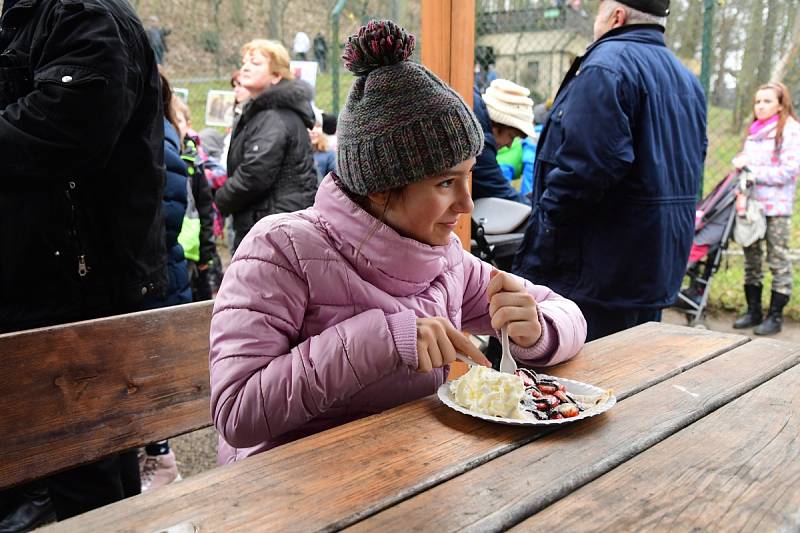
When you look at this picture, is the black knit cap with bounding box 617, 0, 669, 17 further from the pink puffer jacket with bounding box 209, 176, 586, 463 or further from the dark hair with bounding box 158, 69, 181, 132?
the dark hair with bounding box 158, 69, 181, 132

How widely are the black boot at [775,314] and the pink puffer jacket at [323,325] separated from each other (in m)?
4.41

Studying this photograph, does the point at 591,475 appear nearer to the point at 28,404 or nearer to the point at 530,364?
the point at 530,364

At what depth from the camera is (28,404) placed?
1.53 meters

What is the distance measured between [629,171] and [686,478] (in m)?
1.89

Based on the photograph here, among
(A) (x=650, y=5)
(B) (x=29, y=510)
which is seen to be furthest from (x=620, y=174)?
(B) (x=29, y=510)

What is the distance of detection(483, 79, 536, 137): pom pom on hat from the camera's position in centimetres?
421

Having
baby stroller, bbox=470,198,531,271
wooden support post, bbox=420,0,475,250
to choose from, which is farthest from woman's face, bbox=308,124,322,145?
wooden support post, bbox=420,0,475,250

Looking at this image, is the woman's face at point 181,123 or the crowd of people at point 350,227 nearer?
the crowd of people at point 350,227

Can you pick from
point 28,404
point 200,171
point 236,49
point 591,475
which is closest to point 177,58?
point 236,49

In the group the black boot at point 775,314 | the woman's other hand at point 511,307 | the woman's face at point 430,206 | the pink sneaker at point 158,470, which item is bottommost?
the black boot at point 775,314

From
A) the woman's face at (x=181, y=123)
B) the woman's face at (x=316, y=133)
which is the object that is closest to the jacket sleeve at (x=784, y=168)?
the woman's face at (x=316, y=133)

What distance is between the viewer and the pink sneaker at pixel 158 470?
2985mm

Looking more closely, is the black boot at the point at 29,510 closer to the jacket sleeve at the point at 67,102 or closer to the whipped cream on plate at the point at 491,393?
the jacket sleeve at the point at 67,102

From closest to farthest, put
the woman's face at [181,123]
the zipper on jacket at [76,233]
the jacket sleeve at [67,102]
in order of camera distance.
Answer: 1. the jacket sleeve at [67,102]
2. the zipper on jacket at [76,233]
3. the woman's face at [181,123]
